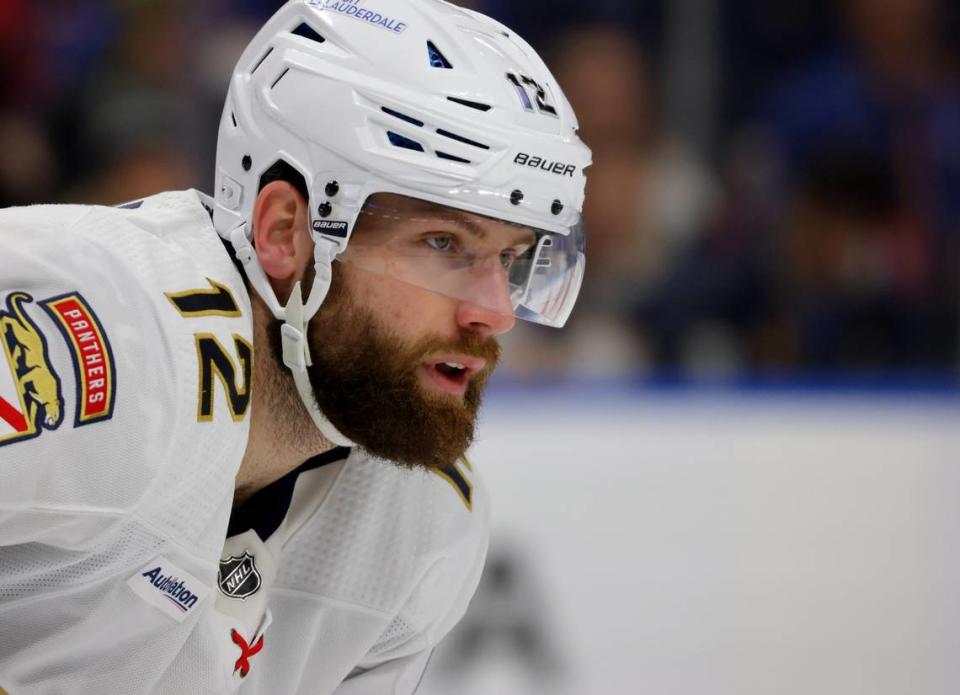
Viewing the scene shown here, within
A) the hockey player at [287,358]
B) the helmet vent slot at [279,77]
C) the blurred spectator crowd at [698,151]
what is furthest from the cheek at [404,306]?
the blurred spectator crowd at [698,151]

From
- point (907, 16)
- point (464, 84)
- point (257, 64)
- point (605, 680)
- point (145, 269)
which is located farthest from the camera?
point (907, 16)

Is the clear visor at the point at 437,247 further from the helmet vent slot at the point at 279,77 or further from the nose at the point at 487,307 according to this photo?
the helmet vent slot at the point at 279,77

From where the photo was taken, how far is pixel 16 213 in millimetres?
2008

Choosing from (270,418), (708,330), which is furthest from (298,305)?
(708,330)

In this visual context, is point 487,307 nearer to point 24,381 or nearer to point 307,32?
point 307,32

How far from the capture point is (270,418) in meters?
2.24

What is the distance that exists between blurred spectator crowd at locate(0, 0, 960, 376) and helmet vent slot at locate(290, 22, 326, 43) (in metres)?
1.91

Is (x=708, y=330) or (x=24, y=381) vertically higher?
(x=24, y=381)

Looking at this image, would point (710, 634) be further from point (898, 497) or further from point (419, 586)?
point (419, 586)

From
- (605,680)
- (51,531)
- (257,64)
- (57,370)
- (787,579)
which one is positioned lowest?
(605,680)

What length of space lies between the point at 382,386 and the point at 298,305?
0.19m

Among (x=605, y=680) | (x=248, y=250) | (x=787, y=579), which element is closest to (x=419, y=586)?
(x=248, y=250)

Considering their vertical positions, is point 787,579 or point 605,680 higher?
point 787,579

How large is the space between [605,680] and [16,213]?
2235 mm
